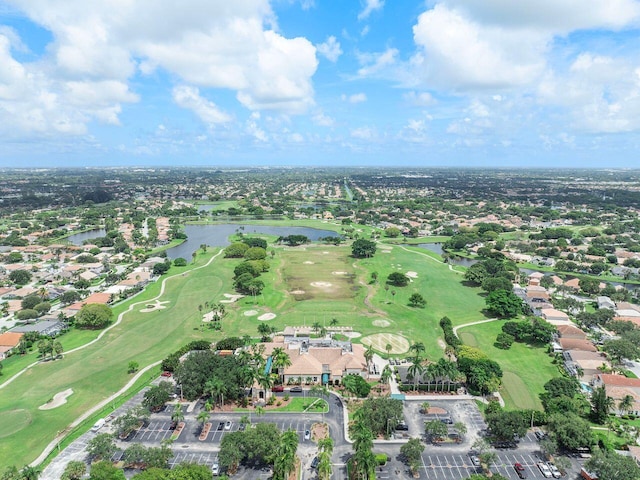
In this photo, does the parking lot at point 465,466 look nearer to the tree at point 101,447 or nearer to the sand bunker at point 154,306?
the tree at point 101,447

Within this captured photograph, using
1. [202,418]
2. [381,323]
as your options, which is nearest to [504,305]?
[381,323]

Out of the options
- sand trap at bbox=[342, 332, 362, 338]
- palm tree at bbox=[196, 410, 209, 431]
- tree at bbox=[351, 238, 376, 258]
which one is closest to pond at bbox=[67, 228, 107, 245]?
tree at bbox=[351, 238, 376, 258]

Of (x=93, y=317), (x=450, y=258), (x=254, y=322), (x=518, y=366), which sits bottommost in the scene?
(x=450, y=258)

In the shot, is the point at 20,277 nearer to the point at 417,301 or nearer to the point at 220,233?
the point at 220,233

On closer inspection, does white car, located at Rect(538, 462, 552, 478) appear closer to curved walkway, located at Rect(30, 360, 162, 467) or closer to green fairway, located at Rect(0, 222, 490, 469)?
green fairway, located at Rect(0, 222, 490, 469)

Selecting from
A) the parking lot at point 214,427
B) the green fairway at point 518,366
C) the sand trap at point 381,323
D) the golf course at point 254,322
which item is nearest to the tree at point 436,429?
the green fairway at point 518,366

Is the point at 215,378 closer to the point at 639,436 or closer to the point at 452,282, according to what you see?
the point at 639,436

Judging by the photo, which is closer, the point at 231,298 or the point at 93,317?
the point at 93,317

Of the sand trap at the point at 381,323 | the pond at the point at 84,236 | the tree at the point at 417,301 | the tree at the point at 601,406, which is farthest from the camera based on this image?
the pond at the point at 84,236
